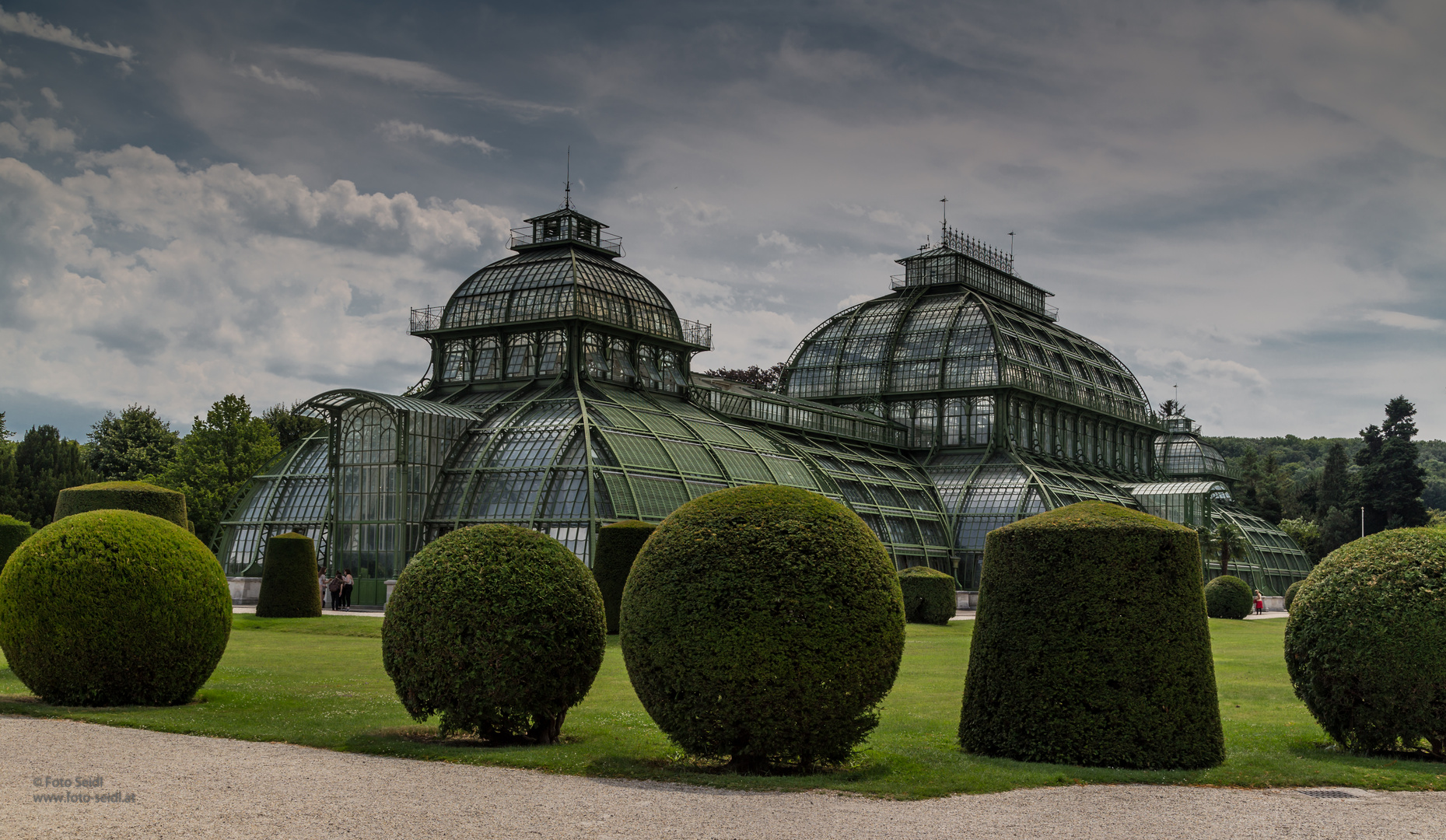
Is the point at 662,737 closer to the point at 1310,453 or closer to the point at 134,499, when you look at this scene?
the point at 134,499

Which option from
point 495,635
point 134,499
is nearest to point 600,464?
point 134,499

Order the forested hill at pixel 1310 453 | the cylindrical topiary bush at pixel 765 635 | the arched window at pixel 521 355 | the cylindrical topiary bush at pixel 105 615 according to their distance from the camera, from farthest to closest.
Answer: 1. the forested hill at pixel 1310 453
2. the arched window at pixel 521 355
3. the cylindrical topiary bush at pixel 105 615
4. the cylindrical topiary bush at pixel 765 635

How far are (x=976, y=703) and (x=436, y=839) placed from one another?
25.8 ft

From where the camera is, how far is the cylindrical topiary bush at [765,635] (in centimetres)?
1482

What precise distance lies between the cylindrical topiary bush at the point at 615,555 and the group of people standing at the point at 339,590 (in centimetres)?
1748

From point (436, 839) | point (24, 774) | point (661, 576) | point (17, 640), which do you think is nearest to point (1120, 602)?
point (661, 576)

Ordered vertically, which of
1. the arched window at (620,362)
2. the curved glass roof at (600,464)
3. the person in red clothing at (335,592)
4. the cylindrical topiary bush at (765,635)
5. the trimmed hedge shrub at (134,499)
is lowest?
the person in red clothing at (335,592)

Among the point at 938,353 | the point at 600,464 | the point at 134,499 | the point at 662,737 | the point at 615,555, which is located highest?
the point at 938,353

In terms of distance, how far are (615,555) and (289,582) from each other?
13257 millimetres

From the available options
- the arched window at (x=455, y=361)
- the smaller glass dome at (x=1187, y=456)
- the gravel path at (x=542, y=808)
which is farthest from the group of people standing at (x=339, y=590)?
the smaller glass dome at (x=1187, y=456)

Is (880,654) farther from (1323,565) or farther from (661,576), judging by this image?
(1323,565)

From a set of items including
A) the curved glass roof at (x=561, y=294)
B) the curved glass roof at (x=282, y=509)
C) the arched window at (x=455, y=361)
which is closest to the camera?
the curved glass roof at (x=282, y=509)

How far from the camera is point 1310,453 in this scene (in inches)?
6964

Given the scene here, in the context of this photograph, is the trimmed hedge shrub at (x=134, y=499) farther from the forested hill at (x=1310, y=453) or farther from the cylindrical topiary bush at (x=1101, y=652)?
the forested hill at (x=1310, y=453)
